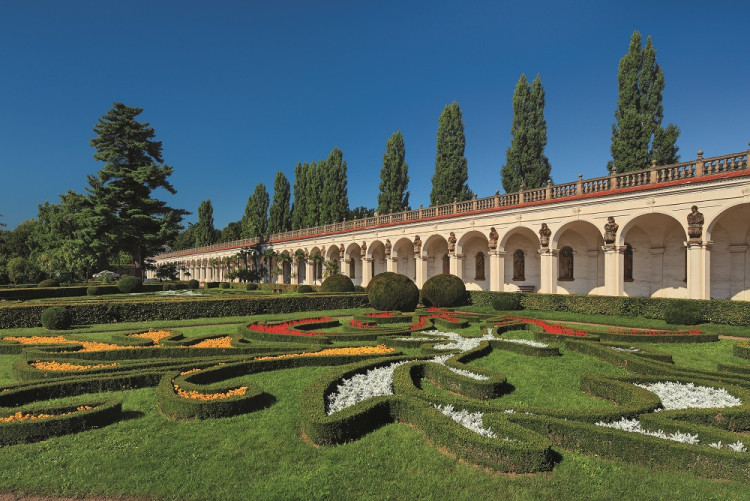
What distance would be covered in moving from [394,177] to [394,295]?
94.9ft

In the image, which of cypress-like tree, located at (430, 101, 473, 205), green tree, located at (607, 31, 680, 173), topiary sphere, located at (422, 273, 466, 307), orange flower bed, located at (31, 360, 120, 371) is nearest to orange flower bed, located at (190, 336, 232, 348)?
orange flower bed, located at (31, 360, 120, 371)

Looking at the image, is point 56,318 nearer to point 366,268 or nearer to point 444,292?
point 444,292

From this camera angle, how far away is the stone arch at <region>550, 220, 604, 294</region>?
27.2 m

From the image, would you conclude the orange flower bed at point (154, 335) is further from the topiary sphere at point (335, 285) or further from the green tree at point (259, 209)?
the green tree at point (259, 209)

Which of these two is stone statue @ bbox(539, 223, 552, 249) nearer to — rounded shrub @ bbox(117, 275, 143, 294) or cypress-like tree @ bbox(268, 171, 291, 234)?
rounded shrub @ bbox(117, 275, 143, 294)

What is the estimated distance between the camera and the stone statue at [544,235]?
26.5 m

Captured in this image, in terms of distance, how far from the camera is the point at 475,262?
115ft

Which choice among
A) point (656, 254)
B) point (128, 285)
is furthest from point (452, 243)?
point (128, 285)

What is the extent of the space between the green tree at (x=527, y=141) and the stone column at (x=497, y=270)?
8.62 meters

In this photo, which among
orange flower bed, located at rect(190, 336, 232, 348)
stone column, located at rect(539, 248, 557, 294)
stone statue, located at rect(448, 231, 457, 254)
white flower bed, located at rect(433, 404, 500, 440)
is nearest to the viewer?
white flower bed, located at rect(433, 404, 500, 440)

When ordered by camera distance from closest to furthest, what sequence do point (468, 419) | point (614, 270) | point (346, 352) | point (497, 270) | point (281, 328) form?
1. point (468, 419)
2. point (346, 352)
3. point (281, 328)
4. point (614, 270)
5. point (497, 270)

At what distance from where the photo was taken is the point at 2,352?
38.0ft

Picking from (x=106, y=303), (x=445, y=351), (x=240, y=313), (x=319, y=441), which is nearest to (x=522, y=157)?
(x=240, y=313)

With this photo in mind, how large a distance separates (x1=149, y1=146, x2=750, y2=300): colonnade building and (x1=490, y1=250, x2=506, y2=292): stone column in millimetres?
74
